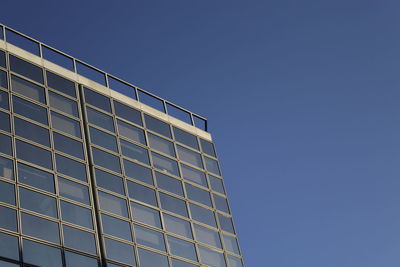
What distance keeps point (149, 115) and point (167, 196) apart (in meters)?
5.60

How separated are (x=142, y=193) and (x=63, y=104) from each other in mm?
5779

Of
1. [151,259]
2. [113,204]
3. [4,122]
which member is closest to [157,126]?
[113,204]

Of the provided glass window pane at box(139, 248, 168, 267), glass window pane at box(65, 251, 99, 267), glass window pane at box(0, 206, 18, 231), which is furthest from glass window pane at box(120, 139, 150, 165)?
glass window pane at box(0, 206, 18, 231)

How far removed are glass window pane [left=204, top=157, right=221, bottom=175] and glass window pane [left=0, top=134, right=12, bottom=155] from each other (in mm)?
13025

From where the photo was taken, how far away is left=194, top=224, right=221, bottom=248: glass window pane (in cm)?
3969

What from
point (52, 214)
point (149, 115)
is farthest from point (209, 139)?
point (52, 214)

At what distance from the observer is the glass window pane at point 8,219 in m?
31.1

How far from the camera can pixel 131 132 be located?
41438 mm

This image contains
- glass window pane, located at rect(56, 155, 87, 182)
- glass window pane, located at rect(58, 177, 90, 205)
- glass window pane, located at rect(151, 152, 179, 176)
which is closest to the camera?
glass window pane, located at rect(58, 177, 90, 205)

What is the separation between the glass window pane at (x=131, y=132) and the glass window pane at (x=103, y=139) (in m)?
1.01

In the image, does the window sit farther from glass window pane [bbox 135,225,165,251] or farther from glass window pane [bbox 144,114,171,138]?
glass window pane [bbox 144,114,171,138]

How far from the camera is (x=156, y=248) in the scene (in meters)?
36.9

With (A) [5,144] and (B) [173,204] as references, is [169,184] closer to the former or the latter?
(B) [173,204]

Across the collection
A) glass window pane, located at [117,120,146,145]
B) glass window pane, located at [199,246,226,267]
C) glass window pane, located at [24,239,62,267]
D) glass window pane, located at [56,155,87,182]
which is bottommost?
glass window pane, located at [24,239,62,267]
